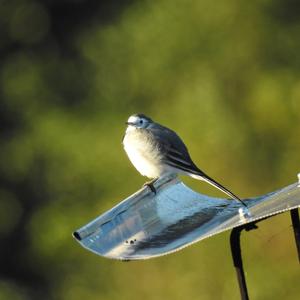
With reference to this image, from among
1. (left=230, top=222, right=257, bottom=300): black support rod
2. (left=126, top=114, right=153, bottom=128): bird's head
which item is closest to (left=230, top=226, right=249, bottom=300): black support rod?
(left=230, top=222, right=257, bottom=300): black support rod

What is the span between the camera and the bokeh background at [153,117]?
7480mm

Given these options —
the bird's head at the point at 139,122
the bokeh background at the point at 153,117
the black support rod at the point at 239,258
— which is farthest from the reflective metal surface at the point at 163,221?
the bokeh background at the point at 153,117

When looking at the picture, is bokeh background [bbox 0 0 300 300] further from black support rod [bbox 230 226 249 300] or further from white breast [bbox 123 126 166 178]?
black support rod [bbox 230 226 249 300]

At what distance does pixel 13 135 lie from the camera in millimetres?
9469

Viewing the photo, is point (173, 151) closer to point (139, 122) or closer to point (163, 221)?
point (139, 122)

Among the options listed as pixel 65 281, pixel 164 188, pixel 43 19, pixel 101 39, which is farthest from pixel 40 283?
pixel 164 188

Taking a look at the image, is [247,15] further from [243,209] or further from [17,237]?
[243,209]

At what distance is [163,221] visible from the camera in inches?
116

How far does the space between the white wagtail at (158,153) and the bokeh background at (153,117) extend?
1648 millimetres

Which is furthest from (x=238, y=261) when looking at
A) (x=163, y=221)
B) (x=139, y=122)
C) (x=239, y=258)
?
(x=139, y=122)

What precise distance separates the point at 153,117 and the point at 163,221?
557 cm

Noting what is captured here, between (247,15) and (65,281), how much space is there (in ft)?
7.91

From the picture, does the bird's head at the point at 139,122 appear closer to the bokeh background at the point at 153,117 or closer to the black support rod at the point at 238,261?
the bokeh background at the point at 153,117

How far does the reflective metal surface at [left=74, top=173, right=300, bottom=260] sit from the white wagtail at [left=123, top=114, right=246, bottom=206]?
2.06 m
